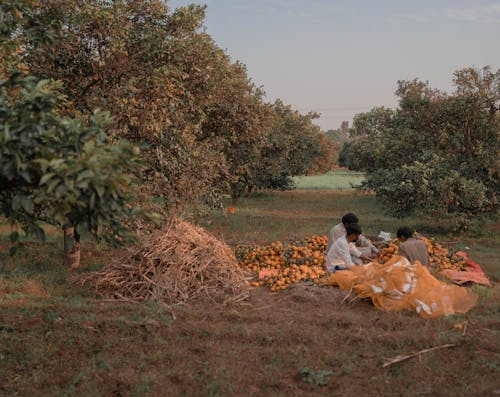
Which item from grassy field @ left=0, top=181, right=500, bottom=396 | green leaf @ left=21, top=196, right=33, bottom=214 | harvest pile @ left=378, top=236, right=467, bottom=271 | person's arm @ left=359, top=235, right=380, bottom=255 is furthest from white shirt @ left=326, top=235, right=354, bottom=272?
green leaf @ left=21, top=196, right=33, bottom=214

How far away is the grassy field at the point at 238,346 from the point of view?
5582 millimetres

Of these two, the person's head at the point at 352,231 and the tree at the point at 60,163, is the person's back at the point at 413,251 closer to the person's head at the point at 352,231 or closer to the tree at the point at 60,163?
the person's head at the point at 352,231

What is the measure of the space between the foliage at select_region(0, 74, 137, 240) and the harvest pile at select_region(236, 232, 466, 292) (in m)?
5.90

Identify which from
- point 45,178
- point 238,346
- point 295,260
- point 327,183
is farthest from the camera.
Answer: point 327,183

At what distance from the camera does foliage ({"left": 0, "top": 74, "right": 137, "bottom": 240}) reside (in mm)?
3654

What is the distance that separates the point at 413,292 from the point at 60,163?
6.04 m

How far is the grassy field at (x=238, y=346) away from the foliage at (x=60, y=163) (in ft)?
2.11

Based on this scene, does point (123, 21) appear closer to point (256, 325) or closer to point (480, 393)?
point (256, 325)

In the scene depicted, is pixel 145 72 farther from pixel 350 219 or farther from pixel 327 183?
pixel 327 183

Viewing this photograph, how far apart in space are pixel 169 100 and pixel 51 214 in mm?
6941

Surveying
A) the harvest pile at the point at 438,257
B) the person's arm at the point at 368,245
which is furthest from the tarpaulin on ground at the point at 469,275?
the person's arm at the point at 368,245

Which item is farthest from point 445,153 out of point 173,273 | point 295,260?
point 173,273

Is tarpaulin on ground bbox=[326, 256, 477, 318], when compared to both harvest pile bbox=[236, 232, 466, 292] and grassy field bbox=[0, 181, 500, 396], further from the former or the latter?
harvest pile bbox=[236, 232, 466, 292]

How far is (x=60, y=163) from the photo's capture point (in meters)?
3.66
